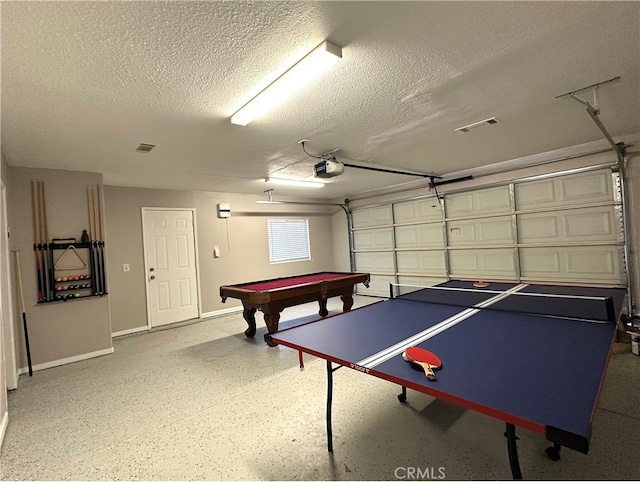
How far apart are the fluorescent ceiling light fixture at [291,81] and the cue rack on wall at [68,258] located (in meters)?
2.81

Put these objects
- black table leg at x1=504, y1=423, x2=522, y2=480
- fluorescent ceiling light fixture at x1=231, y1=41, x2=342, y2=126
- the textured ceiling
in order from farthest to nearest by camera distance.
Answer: fluorescent ceiling light fixture at x1=231, y1=41, x2=342, y2=126 < the textured ceiling < black table leg at x1=504, y1=423, x2=522, y2=480

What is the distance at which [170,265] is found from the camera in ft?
17.9

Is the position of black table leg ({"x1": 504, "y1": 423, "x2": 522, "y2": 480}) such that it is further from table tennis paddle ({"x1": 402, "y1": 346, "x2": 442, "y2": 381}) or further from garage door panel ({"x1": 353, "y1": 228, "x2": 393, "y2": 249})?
garage door panel ({"x1": 353, "y1": 228, "x2": 393, "y2": 249})

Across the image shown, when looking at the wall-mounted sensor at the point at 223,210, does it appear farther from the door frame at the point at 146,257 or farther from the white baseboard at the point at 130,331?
the white baseboard at the point at 130,331

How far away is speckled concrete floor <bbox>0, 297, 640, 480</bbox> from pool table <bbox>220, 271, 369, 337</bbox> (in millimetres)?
798

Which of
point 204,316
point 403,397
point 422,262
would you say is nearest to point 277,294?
point 403,397

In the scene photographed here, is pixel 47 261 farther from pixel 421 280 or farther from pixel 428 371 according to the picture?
pixel 421 280

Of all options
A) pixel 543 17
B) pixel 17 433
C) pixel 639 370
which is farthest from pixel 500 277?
pixel 17 433

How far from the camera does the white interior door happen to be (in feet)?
17.2

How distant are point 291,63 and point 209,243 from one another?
4.67m

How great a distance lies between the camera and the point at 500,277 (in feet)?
16.7

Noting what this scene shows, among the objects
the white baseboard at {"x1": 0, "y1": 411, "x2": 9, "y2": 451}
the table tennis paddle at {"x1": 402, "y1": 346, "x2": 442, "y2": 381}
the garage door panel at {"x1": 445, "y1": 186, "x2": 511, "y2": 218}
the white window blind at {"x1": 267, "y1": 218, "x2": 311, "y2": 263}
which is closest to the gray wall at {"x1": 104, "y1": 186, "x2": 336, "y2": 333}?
the white window blind at {"x1": 267, "y1": 218, "x2": 311, "y2": 263}

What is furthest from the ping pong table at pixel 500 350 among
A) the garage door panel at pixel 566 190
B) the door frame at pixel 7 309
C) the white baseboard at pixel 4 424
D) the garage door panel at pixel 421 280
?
the garage door panel at pixel 421 280

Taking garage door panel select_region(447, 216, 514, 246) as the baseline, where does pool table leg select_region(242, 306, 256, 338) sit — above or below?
below
